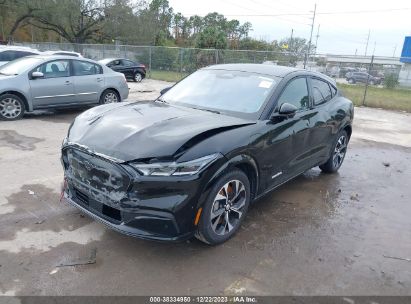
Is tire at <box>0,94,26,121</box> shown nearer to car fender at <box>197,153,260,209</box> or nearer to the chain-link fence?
car fender at <box>197,153,260,209</box>

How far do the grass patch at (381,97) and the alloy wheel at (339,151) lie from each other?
425 inches

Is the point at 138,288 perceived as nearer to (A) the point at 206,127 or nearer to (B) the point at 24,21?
(A) the point at 206,127

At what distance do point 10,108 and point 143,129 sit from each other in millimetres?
6549

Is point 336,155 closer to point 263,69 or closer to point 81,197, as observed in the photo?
point 263,69

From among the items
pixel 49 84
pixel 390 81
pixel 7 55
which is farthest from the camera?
pixel 390 81

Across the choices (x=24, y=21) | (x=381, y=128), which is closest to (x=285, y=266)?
(x=381, y=128)

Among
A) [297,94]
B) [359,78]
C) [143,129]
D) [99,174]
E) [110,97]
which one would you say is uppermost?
[297,94]

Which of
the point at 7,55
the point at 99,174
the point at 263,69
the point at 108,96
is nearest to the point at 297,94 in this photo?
the point at 263,69

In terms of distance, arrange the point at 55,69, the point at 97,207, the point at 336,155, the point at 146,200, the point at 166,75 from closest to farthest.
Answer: the point at 146,200 < the point at 97,207 < the point at 336,155 < the point at 55,69 < the point at 166,75

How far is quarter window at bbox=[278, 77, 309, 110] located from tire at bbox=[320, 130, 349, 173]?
1.36 metres

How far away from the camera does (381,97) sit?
1908 centimetres

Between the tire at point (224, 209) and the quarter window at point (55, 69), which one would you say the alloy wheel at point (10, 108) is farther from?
the tire at point (224, 209)

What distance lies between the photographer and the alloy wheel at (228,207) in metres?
3.70

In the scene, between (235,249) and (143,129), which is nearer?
(143,129)
